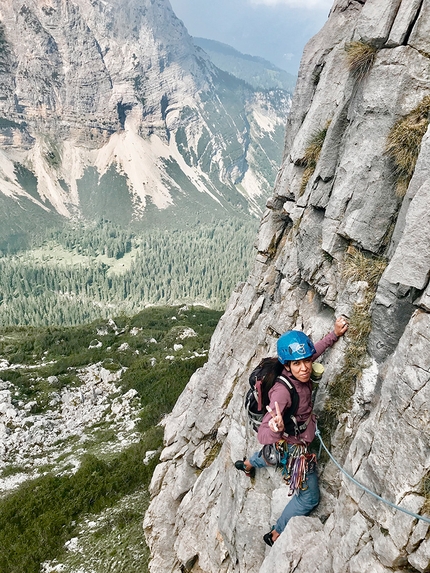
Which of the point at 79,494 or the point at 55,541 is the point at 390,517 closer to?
the point at 55,541

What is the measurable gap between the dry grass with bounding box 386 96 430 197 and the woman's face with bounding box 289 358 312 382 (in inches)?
204

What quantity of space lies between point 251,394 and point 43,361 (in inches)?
2654

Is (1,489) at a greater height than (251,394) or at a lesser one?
lesser

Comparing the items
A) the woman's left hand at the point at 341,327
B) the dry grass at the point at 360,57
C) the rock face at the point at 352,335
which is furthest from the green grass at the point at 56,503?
the dry grass at the point at 360,57

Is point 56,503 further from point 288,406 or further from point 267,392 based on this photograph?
point 288,406

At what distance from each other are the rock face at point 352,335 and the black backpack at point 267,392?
1.47 m

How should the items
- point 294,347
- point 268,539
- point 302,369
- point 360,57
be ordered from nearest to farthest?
1. point 294,347
2. point 302,369
3. point 268,539
4. point 360,57

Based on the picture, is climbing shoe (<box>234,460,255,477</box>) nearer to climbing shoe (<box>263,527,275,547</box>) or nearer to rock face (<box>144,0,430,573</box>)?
rock face (<box>144,0,430,573</box>)

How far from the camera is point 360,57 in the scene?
10.9 metres

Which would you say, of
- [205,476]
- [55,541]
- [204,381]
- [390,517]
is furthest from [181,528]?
[390,517]

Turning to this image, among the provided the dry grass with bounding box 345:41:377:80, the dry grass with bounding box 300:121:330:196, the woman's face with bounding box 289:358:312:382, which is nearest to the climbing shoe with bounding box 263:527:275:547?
the woman's face with bounding box 289:358:312:382

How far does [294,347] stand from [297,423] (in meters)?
2.09

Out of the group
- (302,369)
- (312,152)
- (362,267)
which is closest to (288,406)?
(302,369)

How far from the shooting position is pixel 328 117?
13703 millimetres
